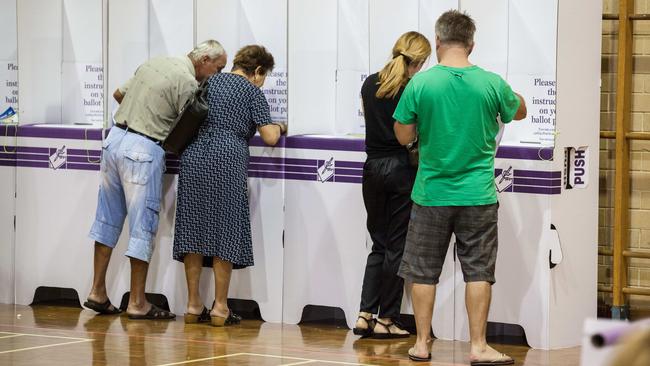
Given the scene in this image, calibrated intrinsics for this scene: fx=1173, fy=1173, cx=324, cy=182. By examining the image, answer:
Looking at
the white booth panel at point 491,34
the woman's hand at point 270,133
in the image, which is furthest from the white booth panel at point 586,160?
the woman's hand at point 270,133

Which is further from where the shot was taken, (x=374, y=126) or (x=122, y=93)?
(x=122, y=93)

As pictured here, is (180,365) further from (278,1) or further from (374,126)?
(278,1)

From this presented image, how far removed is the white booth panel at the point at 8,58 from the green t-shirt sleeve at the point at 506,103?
3192mm

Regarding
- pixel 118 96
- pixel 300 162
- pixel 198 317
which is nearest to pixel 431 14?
pixel 300 162

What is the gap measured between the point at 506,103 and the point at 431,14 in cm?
119

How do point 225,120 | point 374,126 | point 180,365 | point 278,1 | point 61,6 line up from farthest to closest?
1. point 61,6
2. point 278,1
3. point 225,120
4. point 374,126
5. point 180,365

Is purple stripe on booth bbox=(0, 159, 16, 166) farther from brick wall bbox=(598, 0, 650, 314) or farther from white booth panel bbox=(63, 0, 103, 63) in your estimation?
brick wall bbox=(598, 0, 650, 314)

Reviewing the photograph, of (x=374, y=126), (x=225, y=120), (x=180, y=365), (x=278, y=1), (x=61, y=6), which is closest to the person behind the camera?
(x=180, y=365)

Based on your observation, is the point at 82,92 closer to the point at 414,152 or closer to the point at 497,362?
the point at 414,152

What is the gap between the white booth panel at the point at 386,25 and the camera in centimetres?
598

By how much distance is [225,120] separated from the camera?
19.1 feet

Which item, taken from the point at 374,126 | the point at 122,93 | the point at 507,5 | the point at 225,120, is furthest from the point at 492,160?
the point at 122,93

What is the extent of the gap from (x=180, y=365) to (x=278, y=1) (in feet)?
7.43

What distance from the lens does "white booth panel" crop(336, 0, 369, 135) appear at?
6125mm
